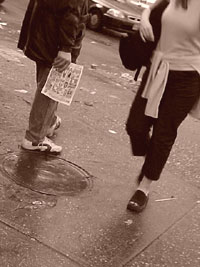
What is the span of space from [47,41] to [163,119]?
3.90ft

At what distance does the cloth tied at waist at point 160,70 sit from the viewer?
4219 millimetres

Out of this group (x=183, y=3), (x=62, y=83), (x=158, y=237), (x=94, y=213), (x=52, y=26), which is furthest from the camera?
(x=62, y=83)

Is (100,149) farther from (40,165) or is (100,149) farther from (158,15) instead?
(158,15)

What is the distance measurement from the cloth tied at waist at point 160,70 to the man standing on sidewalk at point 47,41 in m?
0.74

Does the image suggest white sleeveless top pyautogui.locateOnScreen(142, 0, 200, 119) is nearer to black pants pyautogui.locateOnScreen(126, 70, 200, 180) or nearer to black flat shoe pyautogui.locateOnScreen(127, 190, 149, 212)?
black pants pyautogui.locateOnScreen(126, 70, 200, 180)

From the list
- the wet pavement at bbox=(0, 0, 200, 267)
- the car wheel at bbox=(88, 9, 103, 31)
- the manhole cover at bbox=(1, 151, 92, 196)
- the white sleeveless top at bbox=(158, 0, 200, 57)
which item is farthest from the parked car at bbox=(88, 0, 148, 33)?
the white sleeveless top at bbox=(158, 0, 200, 57)

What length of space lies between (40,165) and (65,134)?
0.96m

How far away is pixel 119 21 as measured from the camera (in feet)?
48.7

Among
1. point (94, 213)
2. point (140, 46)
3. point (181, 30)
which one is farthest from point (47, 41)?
point (94, 213)

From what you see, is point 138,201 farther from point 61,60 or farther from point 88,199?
point 61,60

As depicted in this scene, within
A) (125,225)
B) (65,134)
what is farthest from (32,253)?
(65,134)

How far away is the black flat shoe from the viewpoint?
14.9ft

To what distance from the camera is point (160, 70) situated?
430 cm

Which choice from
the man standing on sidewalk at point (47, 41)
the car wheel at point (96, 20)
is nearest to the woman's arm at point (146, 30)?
the man standing on sidewalk at point (47, 41)
